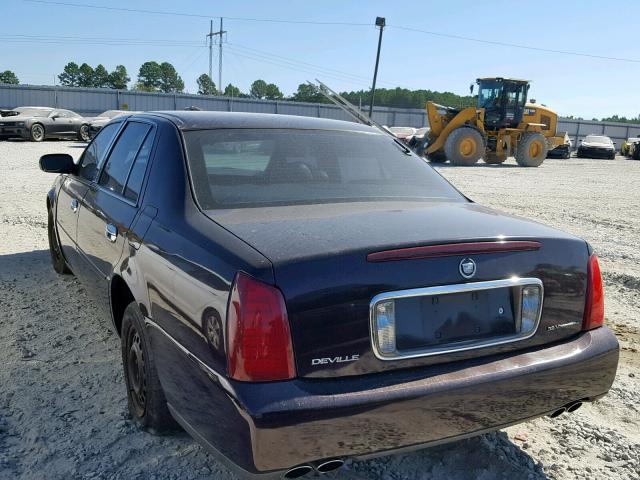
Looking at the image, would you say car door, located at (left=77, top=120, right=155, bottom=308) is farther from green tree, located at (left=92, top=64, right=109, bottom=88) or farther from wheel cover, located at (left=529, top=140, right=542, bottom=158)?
green tree, located at (left=92, top=64, right=109, bottom=88)

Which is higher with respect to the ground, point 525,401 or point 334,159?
point 334,159

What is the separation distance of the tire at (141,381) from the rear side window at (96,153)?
1.43 metres

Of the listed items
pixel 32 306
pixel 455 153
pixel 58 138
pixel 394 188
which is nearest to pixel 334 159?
pixel 394 188

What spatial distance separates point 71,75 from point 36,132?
90.2 metres

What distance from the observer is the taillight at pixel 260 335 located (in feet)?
6.67

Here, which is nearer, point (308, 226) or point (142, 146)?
point (308, 226)

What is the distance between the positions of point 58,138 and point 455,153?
16429 mm

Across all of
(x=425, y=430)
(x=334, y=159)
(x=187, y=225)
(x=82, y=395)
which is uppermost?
(x=334, y=159)

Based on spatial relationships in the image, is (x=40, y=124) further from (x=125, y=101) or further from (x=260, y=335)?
(x=260, y=335)

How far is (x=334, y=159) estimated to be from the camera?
3.30 m

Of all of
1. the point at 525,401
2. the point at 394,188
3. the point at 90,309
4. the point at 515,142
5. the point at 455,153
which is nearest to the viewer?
the point at 525,401

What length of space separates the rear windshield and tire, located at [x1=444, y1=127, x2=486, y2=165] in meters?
18.9

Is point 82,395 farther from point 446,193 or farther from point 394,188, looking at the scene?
point 446,193

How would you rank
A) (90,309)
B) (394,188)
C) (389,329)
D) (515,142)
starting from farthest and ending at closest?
(515,142), (90,309), (394,188), (389,329)
